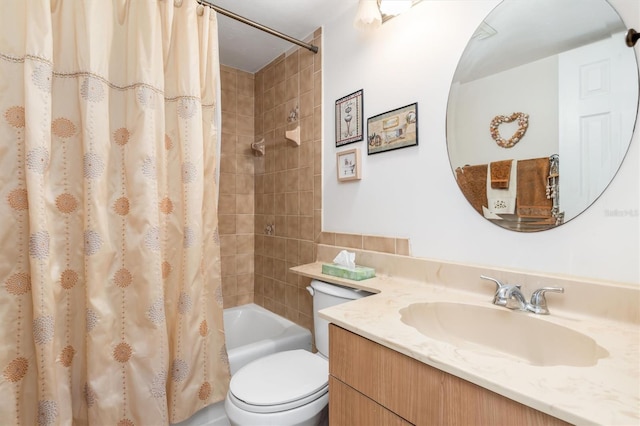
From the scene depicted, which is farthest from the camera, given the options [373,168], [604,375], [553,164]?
[373,168]

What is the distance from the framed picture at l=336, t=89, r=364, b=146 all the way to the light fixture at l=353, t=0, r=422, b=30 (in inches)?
11.9

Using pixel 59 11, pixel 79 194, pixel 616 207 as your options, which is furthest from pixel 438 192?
pixel 59 11

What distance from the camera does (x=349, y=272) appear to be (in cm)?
137

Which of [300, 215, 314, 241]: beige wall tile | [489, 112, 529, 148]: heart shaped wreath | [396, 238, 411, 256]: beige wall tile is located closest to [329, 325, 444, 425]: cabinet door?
[396, 238, 411, 256]: beige wall tile

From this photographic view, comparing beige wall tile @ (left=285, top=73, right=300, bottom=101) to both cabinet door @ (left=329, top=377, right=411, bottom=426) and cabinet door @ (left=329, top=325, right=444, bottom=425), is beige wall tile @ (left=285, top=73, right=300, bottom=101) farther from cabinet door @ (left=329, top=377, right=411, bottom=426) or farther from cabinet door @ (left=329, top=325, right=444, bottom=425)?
cabinet door @ (left=329, top=377, right=411, bottom=426)

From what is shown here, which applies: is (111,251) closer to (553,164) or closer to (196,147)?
(196,147)

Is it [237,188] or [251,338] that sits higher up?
[237,188]

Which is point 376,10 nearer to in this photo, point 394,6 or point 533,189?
point 394,6

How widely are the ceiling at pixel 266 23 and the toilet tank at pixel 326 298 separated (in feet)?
4.86

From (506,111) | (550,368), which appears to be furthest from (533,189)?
(550,368)

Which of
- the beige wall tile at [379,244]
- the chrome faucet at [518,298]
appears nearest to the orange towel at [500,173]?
the chrome faucet at [518,298]

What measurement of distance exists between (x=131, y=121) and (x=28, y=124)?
1.05ft

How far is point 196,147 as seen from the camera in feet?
4.57

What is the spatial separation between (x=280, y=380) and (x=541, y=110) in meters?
1.34
